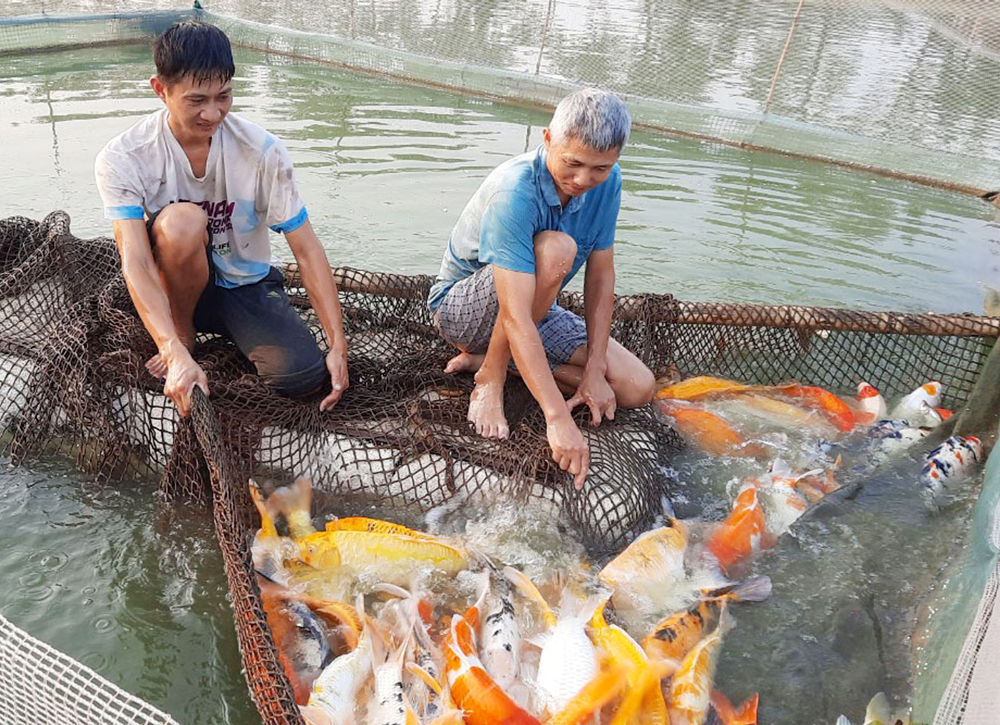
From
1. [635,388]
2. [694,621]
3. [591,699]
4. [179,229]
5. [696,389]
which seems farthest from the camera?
[696,389]

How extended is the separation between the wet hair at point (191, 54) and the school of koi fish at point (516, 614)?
5.18 ft

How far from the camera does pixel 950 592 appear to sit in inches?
114

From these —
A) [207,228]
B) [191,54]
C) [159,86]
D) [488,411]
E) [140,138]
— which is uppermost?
[191,54]

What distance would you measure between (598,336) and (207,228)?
1754 millimetres

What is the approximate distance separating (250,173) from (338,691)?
2097 millimetres

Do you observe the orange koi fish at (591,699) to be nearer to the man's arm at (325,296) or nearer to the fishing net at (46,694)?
the fishing net at (46,694)

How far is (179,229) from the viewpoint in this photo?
321cm

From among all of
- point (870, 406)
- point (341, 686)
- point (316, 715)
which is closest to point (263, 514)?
point (341, 686)

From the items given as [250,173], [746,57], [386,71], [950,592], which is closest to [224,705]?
[250,173]

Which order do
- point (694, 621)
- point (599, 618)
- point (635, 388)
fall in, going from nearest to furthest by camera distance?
point (599, 618) → point (694, 621) → point (635, 388)

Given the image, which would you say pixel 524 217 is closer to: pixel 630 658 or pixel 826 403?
pixel 630 658

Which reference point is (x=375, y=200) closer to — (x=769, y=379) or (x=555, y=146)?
(x=769, y=379)

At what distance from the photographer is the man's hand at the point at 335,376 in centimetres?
349

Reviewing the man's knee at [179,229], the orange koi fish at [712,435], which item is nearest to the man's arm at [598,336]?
the orange koi fish at [712,435]
